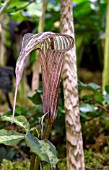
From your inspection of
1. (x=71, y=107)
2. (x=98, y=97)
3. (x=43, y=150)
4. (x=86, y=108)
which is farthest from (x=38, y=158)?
(x=86, y=108)

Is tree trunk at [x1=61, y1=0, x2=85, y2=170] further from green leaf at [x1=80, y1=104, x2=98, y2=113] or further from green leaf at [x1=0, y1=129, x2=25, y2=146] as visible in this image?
green leaf at [x1=80, y1=104, x2=98, y2=113]

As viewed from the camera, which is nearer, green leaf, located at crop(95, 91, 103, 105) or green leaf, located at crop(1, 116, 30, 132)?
green leaf, located at crop(1, 116, 30, 132)

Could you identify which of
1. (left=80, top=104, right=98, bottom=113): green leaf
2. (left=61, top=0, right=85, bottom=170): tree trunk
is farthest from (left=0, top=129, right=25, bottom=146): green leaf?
(left=80, top=104, right=98, bottom=113): green leaf

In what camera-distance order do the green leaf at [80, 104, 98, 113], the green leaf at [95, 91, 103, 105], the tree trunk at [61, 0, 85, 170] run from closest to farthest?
1. the tree trunk at [61, 0, 85, 170]
2. the green leaf at [95, 91, 103, 105]
3. the green leaf at [80, 104, 98, 113]

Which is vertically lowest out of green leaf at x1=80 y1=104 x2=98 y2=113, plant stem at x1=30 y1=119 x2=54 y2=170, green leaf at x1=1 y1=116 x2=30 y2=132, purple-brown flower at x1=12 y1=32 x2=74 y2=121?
green leaf at x1=80 y1=104 x2=98 y2=113

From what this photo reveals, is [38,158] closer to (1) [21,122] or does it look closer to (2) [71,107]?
(1) [21,122]

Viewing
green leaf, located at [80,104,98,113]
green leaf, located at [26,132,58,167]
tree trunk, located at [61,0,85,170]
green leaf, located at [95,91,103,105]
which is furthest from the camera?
green leaf, located at [80,104,98,113]

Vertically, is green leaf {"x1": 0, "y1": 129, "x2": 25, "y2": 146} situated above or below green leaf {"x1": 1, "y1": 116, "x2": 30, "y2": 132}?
below

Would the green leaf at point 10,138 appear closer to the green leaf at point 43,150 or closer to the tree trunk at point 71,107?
the green leaf at point 43,150
